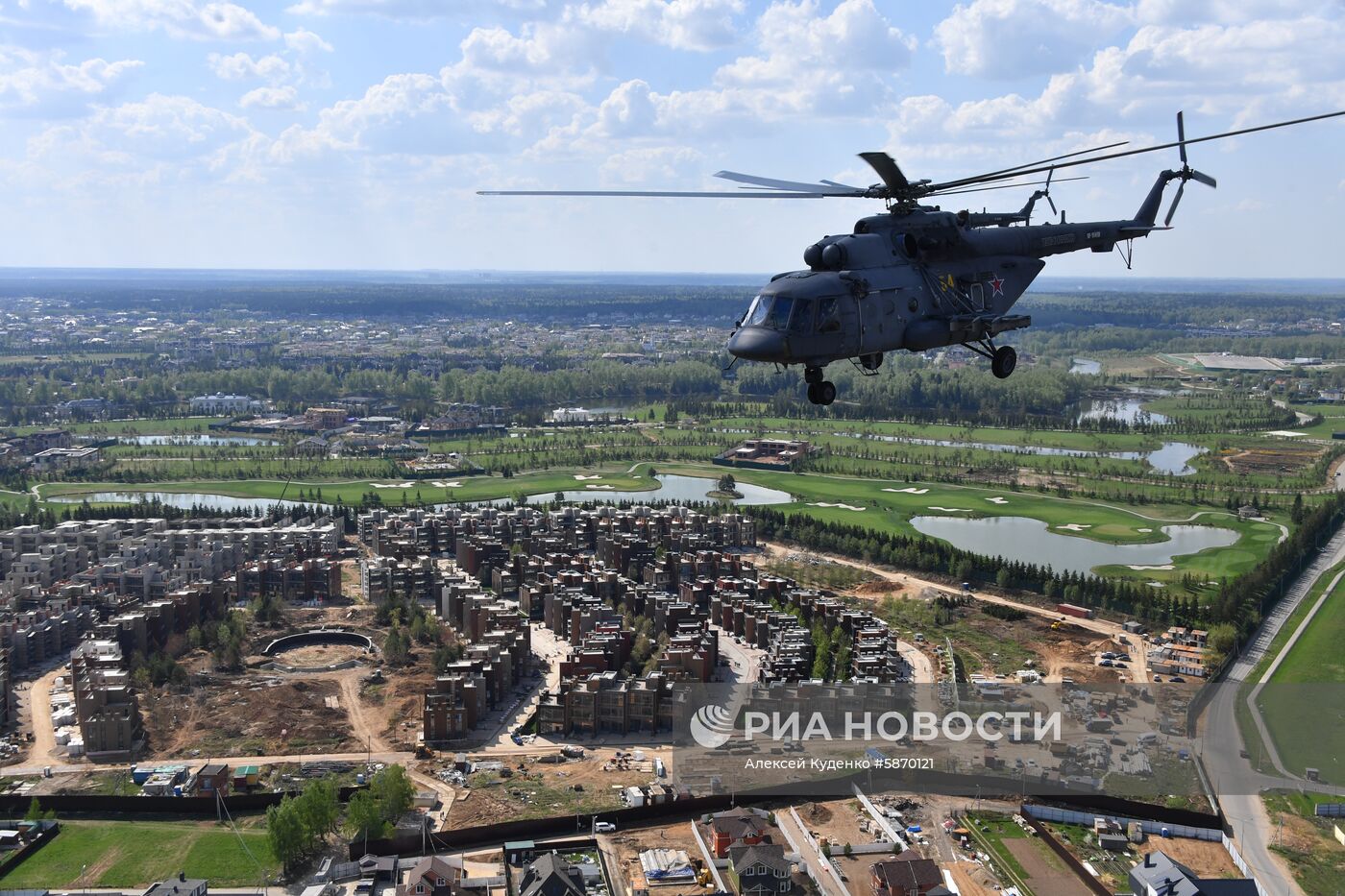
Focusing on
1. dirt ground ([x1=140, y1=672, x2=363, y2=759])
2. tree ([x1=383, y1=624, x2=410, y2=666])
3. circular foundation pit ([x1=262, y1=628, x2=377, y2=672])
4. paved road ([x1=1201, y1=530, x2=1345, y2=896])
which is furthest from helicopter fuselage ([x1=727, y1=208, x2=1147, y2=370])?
circular foundation pit ([x1=262, y1=628, x2=377, y2=672])

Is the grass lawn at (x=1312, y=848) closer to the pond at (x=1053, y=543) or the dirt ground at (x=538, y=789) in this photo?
the dirt ground at (x=538, y=789)

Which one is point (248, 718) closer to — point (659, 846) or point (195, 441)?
point (659, 846)

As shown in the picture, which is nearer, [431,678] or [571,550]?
[431,678]

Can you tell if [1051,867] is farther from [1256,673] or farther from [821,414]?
[821,414]

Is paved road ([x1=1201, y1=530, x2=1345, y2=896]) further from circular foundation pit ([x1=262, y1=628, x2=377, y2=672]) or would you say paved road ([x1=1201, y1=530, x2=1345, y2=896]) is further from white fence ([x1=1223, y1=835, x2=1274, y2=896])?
circular foundation pit ([x1=262, y1=628, x2=377, y2=672])

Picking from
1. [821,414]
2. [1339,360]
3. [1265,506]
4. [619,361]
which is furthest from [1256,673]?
[1339,360]
